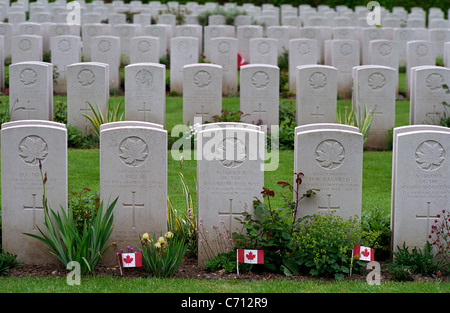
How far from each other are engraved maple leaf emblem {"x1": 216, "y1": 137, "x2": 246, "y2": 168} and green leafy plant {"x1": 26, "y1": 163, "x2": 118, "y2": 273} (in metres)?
1.01

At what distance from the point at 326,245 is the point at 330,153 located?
2.72ft

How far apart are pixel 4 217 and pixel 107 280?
1200 mm

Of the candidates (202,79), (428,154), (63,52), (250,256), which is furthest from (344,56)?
(250,256)

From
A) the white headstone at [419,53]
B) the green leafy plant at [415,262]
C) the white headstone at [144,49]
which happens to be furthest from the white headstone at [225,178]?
the white headstone at [419,53]

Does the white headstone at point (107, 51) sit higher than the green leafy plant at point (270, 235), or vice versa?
the white headstone at point (107, 51)

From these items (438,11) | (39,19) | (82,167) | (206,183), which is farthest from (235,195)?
(438,11)

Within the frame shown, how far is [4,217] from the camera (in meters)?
6.55

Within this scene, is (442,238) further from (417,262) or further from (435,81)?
(435,81)

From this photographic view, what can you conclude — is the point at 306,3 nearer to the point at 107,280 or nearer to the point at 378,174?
the point at 378,174

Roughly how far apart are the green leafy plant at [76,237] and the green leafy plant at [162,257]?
1.24ft

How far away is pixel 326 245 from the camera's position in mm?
6320

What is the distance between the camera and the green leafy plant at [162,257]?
624 cm

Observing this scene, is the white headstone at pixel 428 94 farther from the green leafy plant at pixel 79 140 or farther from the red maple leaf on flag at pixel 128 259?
the red maple leaf on flag at pixel 128 259

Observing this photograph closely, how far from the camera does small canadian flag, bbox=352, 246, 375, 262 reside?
6336 mm
